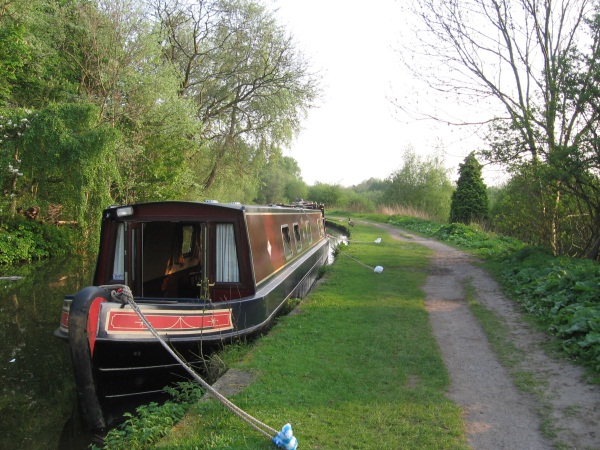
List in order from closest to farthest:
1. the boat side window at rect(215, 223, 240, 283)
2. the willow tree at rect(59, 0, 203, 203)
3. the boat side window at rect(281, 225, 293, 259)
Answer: the boat side window at rect(215, 223, 240, 283)
the boat side window at rect(281, 225, 293, 259)
the willow tree at rect(59, 0, 203, 203)

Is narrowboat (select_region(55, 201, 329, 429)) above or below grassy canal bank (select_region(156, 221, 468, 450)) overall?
above

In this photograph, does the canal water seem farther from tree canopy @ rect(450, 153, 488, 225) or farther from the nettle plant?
tree canopy @ rect(450, 153, 488, 225)

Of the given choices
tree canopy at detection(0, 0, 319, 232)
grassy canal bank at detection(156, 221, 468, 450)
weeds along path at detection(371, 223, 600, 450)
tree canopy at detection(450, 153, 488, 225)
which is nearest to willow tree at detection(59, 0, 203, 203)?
tree canopy at detection(0, 0, 319, 232)

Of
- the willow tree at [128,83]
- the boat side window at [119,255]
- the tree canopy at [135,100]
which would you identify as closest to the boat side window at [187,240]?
the boat side window at [119,255]

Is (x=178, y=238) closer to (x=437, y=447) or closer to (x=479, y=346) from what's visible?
(x=479, y=346)

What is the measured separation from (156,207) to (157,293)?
136 centimetres

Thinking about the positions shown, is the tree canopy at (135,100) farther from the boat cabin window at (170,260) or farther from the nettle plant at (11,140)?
the boat cabin window at (170,260)

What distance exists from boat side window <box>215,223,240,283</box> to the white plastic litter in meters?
3.21

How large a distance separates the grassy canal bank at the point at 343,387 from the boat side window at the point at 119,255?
2.05 meters

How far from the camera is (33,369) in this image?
6188 millimetres

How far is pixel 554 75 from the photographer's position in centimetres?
886

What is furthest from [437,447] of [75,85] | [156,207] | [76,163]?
[75,85]

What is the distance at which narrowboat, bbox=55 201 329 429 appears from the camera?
4.62 metres

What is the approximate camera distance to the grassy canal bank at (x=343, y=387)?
11.5ft
